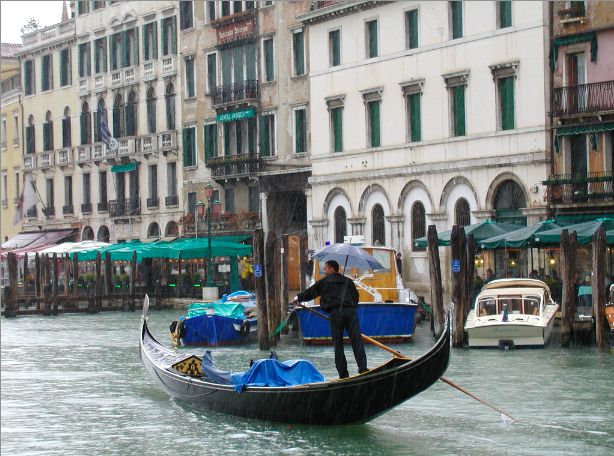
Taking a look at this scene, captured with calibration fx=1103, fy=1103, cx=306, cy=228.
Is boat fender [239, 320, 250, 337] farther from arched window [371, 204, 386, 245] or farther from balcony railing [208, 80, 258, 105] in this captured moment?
balcony railing [208, 80, 258, 105]

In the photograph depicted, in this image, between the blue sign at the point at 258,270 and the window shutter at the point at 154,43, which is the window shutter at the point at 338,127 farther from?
the blue sign at the point at 258,270

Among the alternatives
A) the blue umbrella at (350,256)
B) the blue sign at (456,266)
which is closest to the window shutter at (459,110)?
the blue sign at (456,266)

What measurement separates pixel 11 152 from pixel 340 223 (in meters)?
22.0

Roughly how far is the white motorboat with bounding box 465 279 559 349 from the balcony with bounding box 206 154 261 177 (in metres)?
17.6

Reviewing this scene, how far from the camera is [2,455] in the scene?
11.3 metres

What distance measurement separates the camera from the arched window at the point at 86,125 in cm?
4538

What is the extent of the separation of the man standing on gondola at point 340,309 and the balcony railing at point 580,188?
48.4 feet

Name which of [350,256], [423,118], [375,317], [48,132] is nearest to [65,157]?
[48,132]

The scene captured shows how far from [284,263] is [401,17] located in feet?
34.0

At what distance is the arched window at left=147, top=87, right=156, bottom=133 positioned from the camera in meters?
42.0

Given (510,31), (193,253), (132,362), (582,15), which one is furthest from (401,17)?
(132,362)

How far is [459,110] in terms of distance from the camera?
29.7m

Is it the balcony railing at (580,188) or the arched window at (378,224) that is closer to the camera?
the balcony railing at (580,188)

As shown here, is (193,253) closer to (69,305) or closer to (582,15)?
(69,305)
